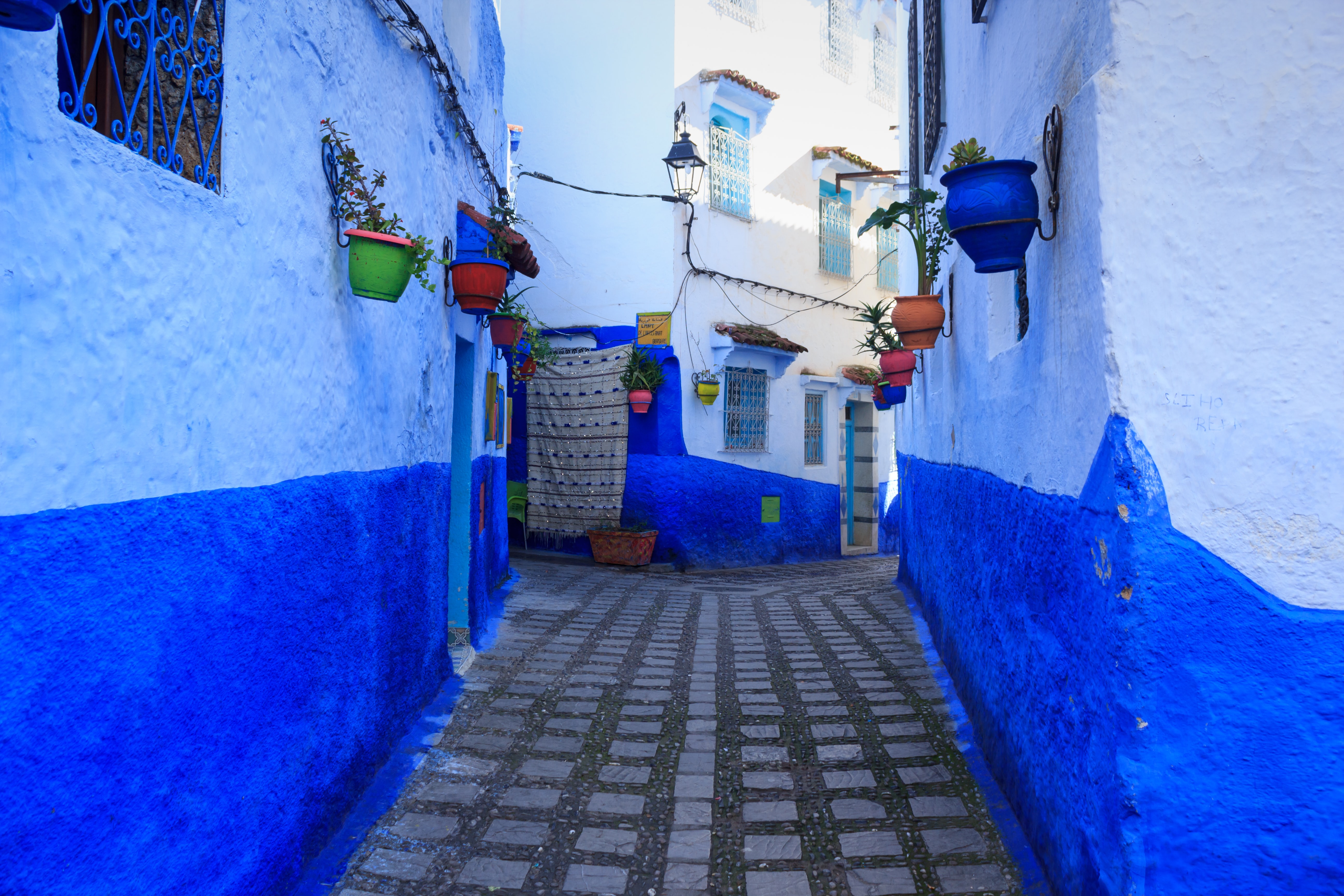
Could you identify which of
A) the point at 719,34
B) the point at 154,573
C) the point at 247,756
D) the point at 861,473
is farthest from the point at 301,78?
the point at 861,473

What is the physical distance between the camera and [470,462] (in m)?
6.64

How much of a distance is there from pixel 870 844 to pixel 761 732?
4.37 feet

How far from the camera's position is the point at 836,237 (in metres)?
14.7

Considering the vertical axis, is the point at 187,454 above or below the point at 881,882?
above

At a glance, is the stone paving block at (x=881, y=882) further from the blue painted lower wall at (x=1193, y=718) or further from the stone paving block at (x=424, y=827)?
the stone paving block at (x=424, y=827)

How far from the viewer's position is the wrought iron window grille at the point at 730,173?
12.2 m

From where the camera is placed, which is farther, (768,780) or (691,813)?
(768,780)

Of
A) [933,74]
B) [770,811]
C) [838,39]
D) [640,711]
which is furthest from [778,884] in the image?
[838,39]

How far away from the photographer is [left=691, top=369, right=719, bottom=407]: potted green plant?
1162 cm

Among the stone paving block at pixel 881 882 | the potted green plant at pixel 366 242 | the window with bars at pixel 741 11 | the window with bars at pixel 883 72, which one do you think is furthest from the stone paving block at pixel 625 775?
the window with bars at pixel 883 72

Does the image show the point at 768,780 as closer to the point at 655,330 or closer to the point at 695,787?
the point at 695,787

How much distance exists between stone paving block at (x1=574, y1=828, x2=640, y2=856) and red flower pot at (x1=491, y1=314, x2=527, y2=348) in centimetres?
457

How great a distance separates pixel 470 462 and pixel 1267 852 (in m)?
5.51

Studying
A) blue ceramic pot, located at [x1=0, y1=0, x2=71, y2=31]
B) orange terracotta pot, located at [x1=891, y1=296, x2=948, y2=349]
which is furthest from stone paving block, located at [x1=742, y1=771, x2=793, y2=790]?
blue ceramic pot, located at [x1=0, y1=0, x2=71, y2=31]
